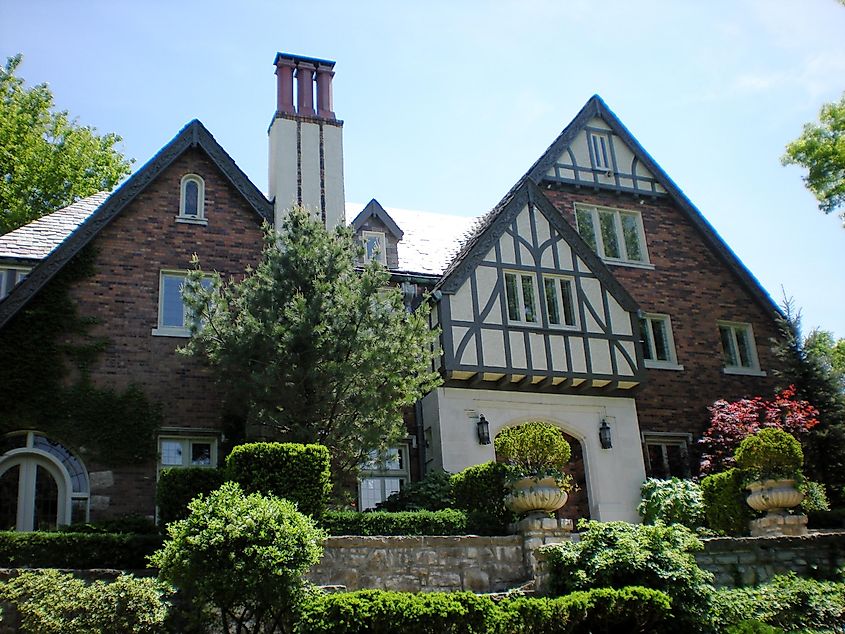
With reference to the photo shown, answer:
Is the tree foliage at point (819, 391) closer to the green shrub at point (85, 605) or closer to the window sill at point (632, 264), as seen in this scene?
the window sill at point (632, 264)

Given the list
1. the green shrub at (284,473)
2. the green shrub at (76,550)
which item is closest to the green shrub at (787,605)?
the green shrub at (284,473)

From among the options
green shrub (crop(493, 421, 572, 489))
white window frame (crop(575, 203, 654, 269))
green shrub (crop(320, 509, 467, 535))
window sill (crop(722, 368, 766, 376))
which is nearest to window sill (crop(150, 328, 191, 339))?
green shrub (crop(320, 509, 467, 535))

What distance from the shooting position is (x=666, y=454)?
66.3 feet

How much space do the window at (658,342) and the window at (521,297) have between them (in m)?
3.50

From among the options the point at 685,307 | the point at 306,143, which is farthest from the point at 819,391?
the point at 306,143

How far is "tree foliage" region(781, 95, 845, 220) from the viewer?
69.7 ft

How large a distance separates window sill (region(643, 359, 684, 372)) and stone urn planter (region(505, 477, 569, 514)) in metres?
8.59

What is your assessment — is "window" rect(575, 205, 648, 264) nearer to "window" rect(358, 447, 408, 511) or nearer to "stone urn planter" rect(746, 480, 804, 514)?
"window" rect(358, 447, 408, 511)

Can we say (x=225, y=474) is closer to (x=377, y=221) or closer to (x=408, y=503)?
(x=408, y=503)

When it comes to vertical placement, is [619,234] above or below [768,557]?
above

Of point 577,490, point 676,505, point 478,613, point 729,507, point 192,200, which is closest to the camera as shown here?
point 478,613

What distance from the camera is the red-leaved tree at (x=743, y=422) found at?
19.2m

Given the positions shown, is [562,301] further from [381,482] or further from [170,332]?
[170,332]

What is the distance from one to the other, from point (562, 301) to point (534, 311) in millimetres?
811
